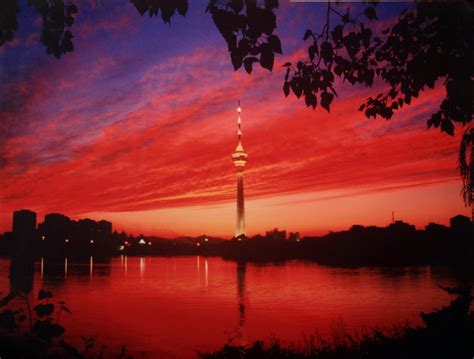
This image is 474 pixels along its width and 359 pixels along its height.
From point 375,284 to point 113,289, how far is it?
38799mm

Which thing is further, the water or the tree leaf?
the water

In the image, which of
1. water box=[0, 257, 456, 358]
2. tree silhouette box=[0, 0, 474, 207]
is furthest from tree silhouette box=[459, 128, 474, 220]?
water box=[0, 257, 456, 358]

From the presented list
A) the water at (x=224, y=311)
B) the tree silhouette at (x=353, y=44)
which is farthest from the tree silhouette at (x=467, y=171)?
the water at (x=224, y=311)

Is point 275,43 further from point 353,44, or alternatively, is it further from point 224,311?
point 224,311

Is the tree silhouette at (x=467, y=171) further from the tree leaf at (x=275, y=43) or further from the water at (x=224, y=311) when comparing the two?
the water at (x=224, y=311)

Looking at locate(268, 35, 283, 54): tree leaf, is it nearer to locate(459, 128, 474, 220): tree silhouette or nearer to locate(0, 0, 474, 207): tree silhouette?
locate(0, 0, 474, 207): tree silhouette

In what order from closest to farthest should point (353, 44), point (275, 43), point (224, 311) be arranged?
point (275, 43)
point (353, 44)
point (224, 311)

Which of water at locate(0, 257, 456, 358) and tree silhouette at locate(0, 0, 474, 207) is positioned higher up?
tree silhouette at locate(0, 0, 474, 207)

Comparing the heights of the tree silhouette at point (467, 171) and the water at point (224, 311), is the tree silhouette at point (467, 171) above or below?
above

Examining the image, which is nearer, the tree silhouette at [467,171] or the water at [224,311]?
the tree silhouette at [467,171]

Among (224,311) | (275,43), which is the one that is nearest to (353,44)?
(275,43)

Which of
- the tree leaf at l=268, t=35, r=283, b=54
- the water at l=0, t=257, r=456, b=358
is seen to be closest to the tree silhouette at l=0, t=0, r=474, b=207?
the tree leaf at l=268, t=35, r=283, b=54

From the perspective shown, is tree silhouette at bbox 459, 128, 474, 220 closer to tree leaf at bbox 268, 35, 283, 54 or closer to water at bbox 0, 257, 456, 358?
tree leaf at bbox 268, 35, 283, 54

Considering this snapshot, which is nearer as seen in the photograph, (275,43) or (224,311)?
(275,43)
